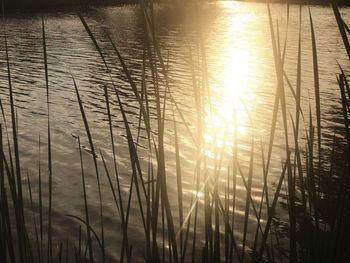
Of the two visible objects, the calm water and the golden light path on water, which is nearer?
the calm water

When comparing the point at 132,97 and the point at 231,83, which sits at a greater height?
the point at 231,83

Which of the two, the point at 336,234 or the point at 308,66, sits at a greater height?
the point at 336,234

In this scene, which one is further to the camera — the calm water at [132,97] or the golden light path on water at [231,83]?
the golden light path on water at [231,83]

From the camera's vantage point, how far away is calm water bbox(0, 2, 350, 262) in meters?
11.4

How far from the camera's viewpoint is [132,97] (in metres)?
23.4

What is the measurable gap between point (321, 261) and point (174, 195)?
984 centimetres

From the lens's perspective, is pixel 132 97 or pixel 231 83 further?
pixel 231 83

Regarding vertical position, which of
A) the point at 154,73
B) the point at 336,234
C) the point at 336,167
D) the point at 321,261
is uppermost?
the point at 154,73

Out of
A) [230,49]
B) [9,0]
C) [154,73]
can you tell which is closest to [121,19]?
[9,0]

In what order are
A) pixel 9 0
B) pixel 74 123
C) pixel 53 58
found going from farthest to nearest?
pixel 9 0, pixel 53 58, pixel 74 123

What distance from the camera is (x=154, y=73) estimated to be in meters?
2.00

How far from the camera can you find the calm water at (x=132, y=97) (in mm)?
11414

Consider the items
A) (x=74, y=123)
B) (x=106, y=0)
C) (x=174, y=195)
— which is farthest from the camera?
(x=106, y=0)

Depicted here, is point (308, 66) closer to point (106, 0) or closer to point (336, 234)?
point (336, 234)
